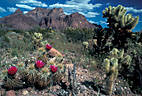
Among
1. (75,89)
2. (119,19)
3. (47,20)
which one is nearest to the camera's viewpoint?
(75,89)

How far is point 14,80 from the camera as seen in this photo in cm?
363

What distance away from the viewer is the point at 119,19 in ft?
20.0

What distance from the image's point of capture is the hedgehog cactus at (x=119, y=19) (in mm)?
5939

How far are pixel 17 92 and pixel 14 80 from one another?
Result: 340mm

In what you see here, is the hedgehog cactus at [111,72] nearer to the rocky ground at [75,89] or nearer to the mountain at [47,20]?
the rocky ground at [75,89]

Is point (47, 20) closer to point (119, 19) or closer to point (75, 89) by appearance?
point (119, 19)

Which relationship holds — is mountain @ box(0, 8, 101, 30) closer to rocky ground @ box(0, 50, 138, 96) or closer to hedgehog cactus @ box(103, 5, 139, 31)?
hedgehog cactus @ box(103, 5, 139, 31)

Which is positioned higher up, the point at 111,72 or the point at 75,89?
the point at 111,72

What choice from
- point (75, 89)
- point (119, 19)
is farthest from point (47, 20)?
point (75, 89)

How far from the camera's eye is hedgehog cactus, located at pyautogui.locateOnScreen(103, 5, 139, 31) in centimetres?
594

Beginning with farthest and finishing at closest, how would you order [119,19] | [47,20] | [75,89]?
[47,20]
[119,19]
[75,89]

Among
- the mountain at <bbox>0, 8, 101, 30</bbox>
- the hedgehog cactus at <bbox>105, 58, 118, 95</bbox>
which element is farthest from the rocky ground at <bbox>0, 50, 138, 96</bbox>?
the mountain at <bbox>0, 8, 101, 30</bbox>

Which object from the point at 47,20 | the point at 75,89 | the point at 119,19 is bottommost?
the point at 75,89

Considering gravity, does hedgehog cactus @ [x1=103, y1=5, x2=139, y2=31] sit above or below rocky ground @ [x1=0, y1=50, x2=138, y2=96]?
above
